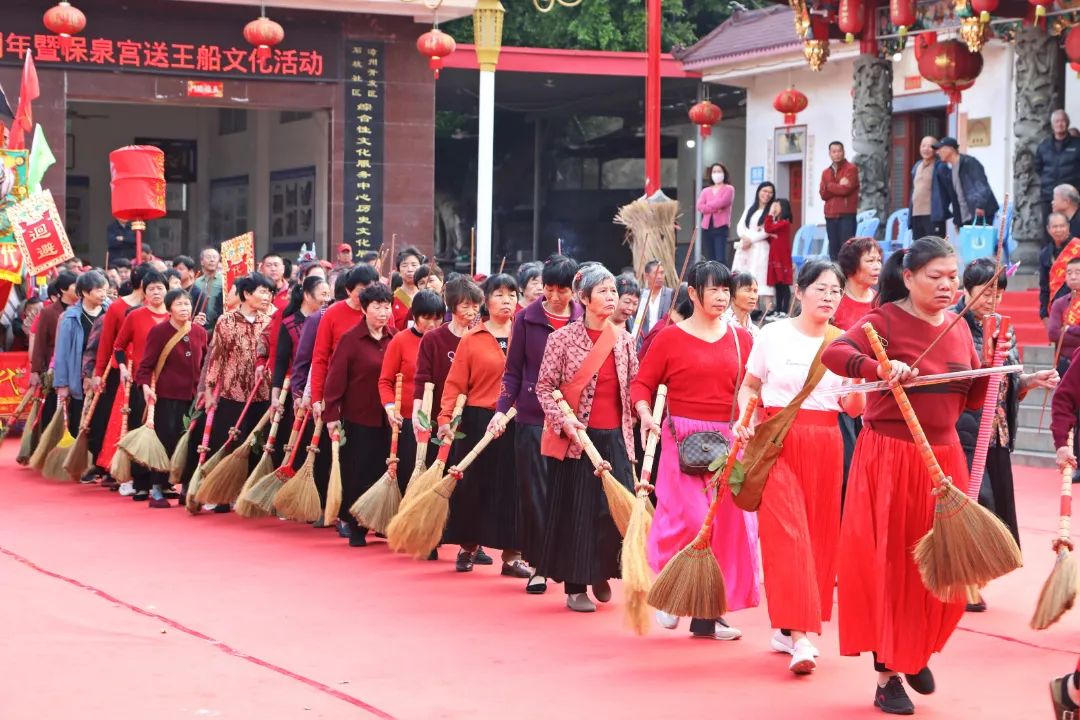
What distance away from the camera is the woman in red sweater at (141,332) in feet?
39.0

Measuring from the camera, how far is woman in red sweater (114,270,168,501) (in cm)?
1190

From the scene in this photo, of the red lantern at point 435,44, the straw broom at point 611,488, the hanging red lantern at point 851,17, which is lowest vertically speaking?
the straw broom at point 611,488

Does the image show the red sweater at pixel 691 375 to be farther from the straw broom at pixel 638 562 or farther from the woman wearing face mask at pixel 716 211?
the woman wearing face mask at pixel 716 211

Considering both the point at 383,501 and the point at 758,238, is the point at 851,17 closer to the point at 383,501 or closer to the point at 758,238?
the point at 758,238

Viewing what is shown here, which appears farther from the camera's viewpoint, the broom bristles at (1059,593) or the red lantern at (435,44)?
the red lantern at (435,44)

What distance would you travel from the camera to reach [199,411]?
1143 centimetres

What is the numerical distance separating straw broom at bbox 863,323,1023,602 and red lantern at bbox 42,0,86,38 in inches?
582

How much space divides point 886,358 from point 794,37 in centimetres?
1802

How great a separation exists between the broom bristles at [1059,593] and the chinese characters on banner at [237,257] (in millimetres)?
8205

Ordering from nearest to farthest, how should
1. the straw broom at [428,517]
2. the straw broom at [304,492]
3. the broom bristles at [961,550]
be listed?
the broom bristles at [961,550] < the straw broom at [428,517] < the straw broom at [304,492]

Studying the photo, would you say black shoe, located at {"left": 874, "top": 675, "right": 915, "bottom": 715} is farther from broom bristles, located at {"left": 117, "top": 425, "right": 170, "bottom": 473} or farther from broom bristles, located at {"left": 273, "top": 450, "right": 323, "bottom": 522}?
broom bristles, located at {"left": 117, "top": 425, "right": 170, "bottom": 473}

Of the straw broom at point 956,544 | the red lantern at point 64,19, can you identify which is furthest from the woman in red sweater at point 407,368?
the red lantern at point 64,19

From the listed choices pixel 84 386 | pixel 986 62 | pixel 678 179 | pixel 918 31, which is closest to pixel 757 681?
pixel 84 386

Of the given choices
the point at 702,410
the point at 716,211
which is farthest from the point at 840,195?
the point at 702,410
